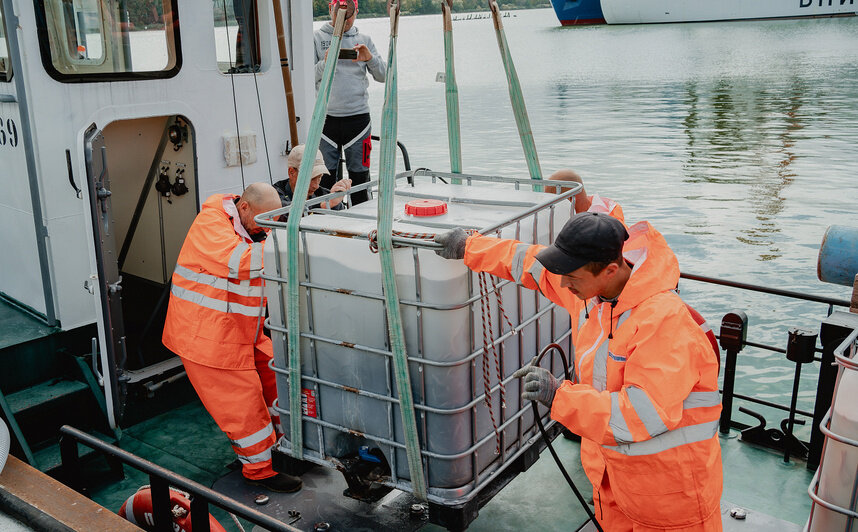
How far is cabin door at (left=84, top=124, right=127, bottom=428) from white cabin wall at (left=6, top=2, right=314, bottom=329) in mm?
49

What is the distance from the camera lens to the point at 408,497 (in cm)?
366

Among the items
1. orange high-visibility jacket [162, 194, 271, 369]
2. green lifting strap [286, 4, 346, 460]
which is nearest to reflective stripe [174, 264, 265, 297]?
orange high-visibility jacket [162, 194, 271, 369]

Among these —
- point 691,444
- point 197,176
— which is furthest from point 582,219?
point 197,176

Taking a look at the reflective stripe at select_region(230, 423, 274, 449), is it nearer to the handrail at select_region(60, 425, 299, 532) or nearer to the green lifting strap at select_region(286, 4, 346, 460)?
the handrail at select_region(60, 425, 299, 532)

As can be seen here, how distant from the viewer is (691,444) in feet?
7.84

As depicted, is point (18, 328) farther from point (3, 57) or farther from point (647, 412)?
point (647, 412)

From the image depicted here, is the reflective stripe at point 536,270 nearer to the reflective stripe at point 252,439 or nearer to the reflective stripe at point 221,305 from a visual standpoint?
the reflective stripe at point 221,305

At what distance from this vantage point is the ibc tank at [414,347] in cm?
262

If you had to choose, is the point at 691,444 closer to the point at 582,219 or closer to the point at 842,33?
the point at 582,219

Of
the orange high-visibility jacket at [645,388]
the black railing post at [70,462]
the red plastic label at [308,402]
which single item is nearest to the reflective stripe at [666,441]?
the orange high-visibility jacket at [645,388]

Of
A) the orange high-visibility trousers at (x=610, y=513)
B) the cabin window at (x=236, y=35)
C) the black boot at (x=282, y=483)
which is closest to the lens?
the orange high-visibility trousers at (x=610, y=513)

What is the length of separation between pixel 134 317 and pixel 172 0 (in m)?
2.38

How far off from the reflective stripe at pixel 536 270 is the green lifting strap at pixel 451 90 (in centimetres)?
108

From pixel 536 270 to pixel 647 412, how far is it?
1.99ft
